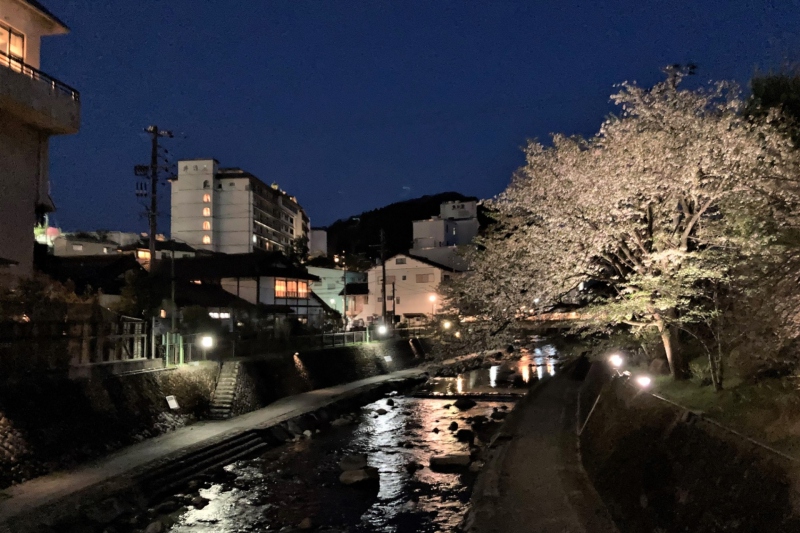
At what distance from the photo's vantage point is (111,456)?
16.2 metres

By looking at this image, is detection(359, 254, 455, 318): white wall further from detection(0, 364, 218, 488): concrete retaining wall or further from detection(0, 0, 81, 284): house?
detection(0, 0, 81, 284): house

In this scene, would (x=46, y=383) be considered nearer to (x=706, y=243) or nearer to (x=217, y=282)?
(x=706, y=243)

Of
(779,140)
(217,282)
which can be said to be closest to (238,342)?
(217,282)

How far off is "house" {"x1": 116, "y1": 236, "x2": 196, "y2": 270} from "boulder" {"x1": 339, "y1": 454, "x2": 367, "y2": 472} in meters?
29.5

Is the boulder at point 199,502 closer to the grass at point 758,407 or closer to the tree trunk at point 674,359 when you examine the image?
the grass at point 758,407

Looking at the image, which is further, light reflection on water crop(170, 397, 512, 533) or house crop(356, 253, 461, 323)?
house crop(356, 253, 461, 323)

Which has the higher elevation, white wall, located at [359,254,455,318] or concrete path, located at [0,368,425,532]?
white wall, located at [359,254,455,318]

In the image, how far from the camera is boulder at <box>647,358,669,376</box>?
16.0 m

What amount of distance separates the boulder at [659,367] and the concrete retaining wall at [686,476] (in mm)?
2532

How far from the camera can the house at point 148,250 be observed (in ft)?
156

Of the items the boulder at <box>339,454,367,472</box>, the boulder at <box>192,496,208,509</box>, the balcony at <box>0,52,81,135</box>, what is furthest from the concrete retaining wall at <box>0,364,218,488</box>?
the balcony at <box>0,52,81,135</box>

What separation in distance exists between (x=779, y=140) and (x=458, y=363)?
37.9 m

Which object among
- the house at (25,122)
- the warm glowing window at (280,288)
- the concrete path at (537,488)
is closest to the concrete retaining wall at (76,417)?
the house at (25,122)

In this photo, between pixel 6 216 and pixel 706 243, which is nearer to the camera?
pixel 706 243
